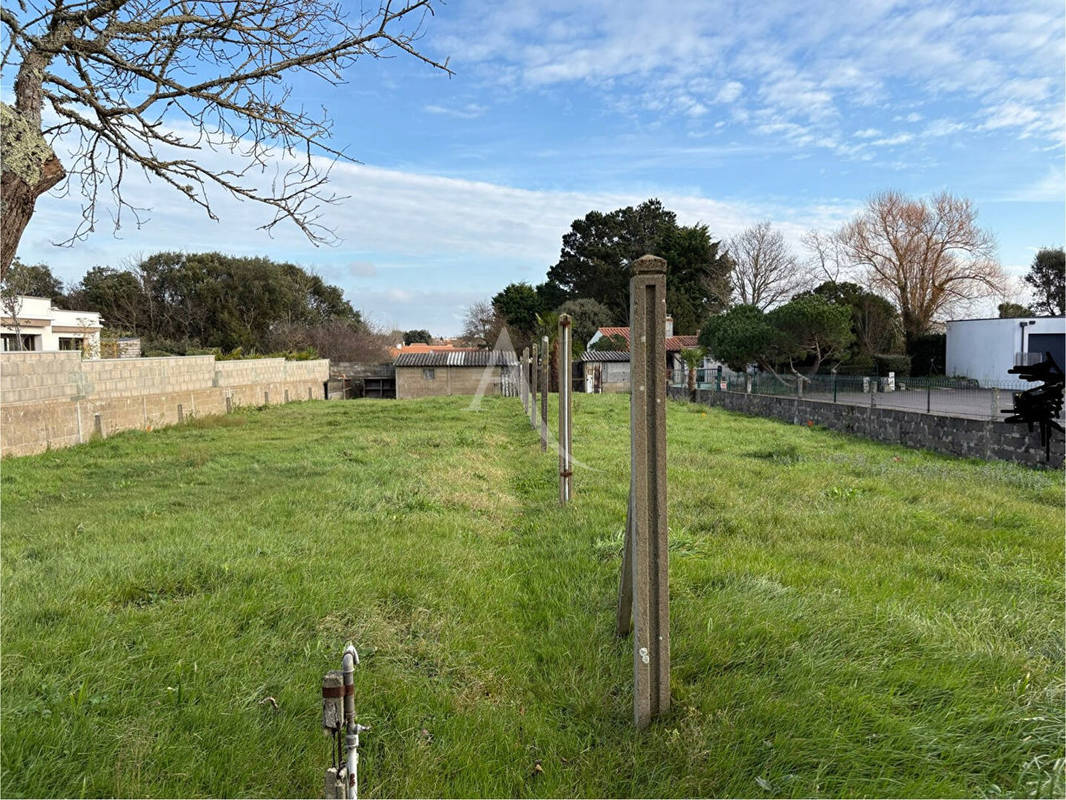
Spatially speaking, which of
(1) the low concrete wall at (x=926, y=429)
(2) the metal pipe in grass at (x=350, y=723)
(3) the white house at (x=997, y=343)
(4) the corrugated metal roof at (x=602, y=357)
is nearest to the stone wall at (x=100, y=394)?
(2) the metal pipe in grass at (x=350, y=723)

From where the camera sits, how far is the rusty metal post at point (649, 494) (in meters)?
2.60

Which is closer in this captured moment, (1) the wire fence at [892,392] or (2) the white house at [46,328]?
(1) the wire fence at [892,392]

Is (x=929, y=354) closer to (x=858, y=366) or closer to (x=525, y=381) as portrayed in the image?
(x=858, y=366)

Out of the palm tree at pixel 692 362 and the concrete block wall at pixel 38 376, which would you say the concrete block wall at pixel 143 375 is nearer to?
the concrete block wall at pixel 38 376

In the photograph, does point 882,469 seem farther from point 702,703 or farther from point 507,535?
point 702,703

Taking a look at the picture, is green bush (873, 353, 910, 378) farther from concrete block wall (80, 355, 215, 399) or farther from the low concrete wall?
concrete block wall (80, 355, 215, 399)

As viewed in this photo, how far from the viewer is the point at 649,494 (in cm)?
262

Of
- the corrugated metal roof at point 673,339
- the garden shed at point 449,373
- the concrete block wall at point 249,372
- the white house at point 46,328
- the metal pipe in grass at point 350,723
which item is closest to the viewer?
the metal pipe in grass at point 350,723

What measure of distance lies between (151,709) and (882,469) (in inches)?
334

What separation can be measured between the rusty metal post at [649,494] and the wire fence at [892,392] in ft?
35.6

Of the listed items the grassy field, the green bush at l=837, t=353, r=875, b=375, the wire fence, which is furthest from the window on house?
the green bush at l=837, t=353, r=875, b=375

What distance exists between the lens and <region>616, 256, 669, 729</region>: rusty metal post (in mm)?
2598

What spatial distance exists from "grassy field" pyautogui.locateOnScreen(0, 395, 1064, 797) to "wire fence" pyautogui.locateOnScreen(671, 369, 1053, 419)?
7.86 metres

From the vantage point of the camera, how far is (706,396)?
25641 millimetres
